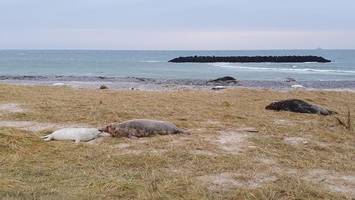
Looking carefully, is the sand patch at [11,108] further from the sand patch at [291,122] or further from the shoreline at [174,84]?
the shoreline at [174,84]

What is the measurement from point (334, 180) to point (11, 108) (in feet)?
28.5

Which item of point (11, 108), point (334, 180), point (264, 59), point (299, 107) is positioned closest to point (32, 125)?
point (11, 108)

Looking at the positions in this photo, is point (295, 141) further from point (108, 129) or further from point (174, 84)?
point (174, 84)

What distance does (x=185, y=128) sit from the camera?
10000 millimetres

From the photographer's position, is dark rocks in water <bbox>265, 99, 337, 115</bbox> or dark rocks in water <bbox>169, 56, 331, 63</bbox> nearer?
dark rocks in water <bbox>265, 99, 337, 115</bbox>

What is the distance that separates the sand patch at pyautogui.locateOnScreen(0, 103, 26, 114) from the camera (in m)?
12.2

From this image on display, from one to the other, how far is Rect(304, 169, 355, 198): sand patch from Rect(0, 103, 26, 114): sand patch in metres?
7.52

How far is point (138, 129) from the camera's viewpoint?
9.05 m

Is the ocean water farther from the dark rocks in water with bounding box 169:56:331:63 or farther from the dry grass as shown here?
the dry grass

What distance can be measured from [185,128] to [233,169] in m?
3.15

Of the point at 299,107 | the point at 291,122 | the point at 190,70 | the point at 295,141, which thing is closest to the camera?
the point at 295,141

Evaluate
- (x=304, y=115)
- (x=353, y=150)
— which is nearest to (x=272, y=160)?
(x=353, y=150)

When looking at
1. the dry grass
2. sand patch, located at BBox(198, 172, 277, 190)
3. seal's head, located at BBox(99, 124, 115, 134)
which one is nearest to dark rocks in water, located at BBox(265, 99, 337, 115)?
the dry grass

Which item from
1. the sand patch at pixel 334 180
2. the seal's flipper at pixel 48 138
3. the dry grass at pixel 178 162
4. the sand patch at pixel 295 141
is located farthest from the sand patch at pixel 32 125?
the sand patch at pixel 334 180
